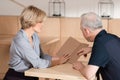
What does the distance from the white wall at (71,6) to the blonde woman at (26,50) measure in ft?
6.61

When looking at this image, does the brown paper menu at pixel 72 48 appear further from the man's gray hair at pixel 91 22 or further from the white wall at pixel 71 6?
the white wall at pixel 71 6

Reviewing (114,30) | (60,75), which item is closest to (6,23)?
(114,30)

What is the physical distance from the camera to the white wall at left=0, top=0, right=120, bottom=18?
416cm

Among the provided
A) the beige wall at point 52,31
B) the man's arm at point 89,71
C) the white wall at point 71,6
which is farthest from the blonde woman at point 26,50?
the white wall at point 71,6

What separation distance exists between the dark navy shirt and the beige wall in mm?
1691

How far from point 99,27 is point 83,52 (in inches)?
13.9

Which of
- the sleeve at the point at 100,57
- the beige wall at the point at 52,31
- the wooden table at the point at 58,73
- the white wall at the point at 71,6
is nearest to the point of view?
the sleeve at the point at 100,57

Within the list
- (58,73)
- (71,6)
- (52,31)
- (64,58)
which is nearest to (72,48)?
(64,58)

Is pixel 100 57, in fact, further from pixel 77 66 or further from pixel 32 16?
pixel 32 16

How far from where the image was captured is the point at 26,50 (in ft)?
7.08

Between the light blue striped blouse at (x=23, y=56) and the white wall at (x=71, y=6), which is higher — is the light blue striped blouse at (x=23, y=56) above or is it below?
below

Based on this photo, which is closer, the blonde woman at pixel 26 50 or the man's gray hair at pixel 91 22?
the man's gray hair at pixel 91 22

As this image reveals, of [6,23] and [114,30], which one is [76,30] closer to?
[114,30]

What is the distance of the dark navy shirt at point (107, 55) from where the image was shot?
1867 millimetres
